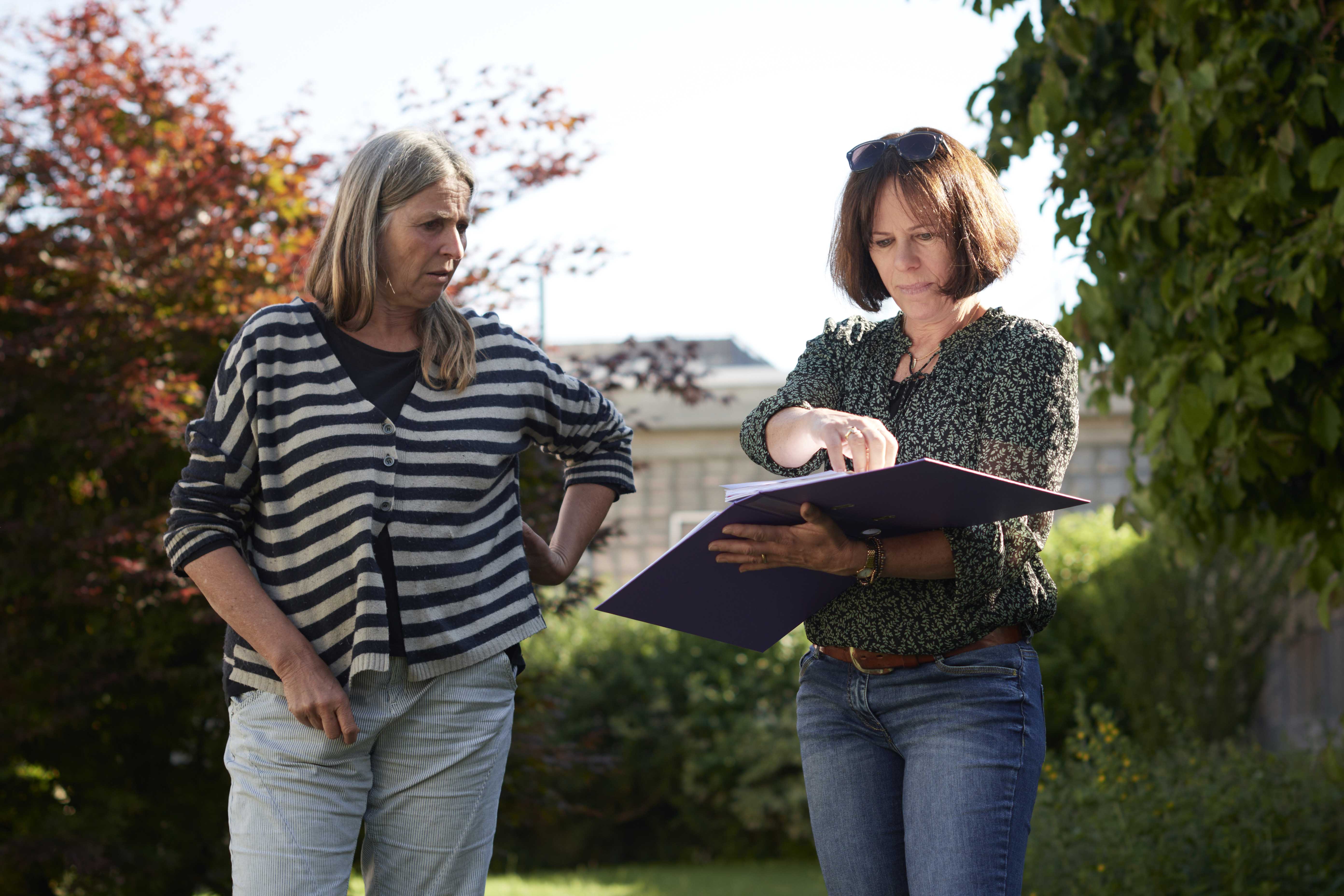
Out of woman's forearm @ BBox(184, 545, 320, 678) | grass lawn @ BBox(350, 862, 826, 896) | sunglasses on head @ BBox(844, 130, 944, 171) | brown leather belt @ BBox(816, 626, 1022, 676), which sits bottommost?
grass lawn @ BBox(350, 862, 826, 896)

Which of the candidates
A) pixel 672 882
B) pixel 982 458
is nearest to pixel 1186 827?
pixel 982 458

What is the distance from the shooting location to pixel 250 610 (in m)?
1.76

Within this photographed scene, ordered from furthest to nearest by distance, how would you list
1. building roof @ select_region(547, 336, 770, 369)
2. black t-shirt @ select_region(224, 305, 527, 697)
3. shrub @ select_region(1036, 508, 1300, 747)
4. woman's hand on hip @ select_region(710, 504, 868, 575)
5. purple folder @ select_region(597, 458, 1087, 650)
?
shrub @ select_region(1036, 508, 1300, 747), building roof @ select_region(547, 336, 770, 369), black t-shirt @ select_region(224, 305, 527, 697), woman's hand on hip @ select_region(710, 504, 868, 575), purple folder @ select_region(597, 458, 1087, 650)

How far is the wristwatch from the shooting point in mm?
1818

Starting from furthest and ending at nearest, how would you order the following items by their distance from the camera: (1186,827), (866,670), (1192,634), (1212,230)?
(1192,634) → (1186,827) → (1212,230) → (866,670)

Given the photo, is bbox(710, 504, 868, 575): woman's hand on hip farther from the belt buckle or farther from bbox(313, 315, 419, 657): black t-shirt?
bbox(313, 315, 419, 657): black t-shirt

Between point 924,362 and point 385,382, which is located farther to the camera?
point 924,362

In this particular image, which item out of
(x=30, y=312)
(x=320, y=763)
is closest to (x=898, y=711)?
(x=320, y=763)

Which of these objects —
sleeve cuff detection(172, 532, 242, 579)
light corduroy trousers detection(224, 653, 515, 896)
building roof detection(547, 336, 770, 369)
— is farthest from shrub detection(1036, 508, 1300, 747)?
sleeve cuff detection(172, 532, 242, 579)

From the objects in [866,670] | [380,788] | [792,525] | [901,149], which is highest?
[901,149]

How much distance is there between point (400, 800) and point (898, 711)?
0.77 meters

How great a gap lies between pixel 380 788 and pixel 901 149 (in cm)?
129

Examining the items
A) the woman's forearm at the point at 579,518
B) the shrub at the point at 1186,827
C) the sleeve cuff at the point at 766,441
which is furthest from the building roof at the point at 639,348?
the sleeve cuff at the point at 766,441

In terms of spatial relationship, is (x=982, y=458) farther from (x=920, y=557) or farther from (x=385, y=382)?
(x=385, y=382)
